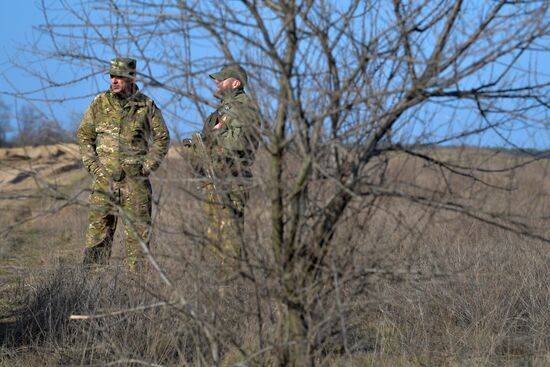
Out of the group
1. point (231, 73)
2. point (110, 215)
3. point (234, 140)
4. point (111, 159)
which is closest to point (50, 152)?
point (234, 140)

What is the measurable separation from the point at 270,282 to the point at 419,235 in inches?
30.4

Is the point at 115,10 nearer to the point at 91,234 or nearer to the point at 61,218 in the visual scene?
the point at 91,234

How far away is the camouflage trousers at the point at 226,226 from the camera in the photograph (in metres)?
3.99

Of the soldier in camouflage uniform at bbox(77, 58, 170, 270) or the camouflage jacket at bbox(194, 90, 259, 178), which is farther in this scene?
the soldier in camouflage uniform at bbox(77, 58, 170, 270)

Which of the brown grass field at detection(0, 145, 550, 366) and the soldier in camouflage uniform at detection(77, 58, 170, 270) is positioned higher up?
the soldier in camouflage uniform at detection(77, 58, 170, 270)

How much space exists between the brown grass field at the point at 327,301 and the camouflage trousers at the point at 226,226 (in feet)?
→ 0.23

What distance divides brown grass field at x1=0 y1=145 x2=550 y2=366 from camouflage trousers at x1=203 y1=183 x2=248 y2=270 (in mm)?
70

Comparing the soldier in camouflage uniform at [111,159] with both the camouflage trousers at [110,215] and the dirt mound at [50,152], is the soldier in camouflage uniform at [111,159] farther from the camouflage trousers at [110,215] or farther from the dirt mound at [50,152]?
the dirt mound at [50,152]

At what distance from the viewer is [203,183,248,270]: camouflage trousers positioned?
3.99 metres

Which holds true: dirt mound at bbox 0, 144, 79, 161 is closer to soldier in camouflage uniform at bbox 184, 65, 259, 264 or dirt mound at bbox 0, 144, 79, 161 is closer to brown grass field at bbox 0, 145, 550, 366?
brown grass field at bbox 0, 145, 550, 366

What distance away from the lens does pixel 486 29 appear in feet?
12.5

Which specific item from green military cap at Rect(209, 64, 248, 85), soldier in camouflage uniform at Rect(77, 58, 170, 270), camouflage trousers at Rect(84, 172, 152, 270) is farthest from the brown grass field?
soldier in camouflage uniform at Rect(77, 58, 170, 270)

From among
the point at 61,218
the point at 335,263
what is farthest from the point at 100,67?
the point at 61,218

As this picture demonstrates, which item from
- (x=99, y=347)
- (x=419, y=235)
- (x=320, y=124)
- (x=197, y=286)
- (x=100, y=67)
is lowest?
(x=99, y=347)
